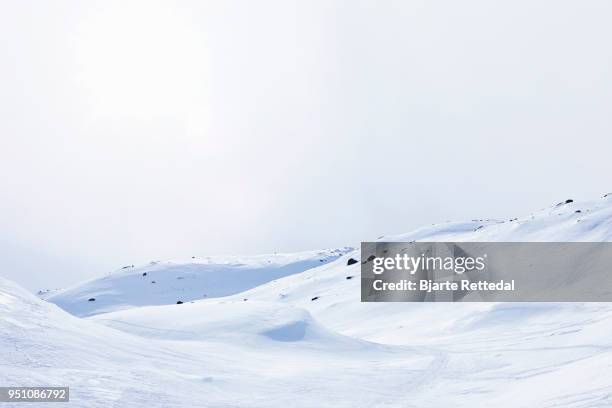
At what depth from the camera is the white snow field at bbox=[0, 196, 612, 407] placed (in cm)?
1069

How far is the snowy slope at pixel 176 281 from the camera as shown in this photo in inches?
Result: 2351

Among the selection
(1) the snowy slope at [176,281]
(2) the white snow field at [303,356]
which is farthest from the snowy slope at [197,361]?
(1) the snowy slope at [176,281]

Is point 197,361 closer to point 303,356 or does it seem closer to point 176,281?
point 303,356

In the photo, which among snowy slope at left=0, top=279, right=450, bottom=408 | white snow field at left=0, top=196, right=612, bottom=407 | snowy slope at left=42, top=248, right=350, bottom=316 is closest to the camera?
snowy slope at left=0, top=279, right=450, bottom=408

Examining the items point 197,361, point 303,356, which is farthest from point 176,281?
point 197,361

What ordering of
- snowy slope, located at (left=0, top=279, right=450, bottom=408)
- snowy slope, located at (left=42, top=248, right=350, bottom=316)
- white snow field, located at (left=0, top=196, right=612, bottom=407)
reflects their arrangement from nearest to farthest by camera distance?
snowy slope, located at (left=0, top=279, right=450, bottom=408) → white snow field, located at (left=0, top=196, right=612, bottom=407) → snowy slope, located at (left=42, top=248, right=350, bottom=316)

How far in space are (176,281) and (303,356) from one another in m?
50.7

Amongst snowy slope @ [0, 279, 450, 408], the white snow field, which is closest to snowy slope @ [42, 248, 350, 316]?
the white snow field

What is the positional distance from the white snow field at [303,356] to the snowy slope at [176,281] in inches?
1321

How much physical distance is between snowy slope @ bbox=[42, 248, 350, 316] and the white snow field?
33.6 meters

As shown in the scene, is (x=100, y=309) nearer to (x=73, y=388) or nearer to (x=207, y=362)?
(x=207, y=362)

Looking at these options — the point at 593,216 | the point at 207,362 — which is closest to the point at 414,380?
the point at 207,362

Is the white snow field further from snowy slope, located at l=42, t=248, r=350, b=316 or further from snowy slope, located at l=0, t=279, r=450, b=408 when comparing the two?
snowy slope, located at l=42, t=248, r=350, b=316

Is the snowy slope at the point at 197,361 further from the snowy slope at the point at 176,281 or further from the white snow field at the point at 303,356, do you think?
the snowy slope at the point at 176,281
